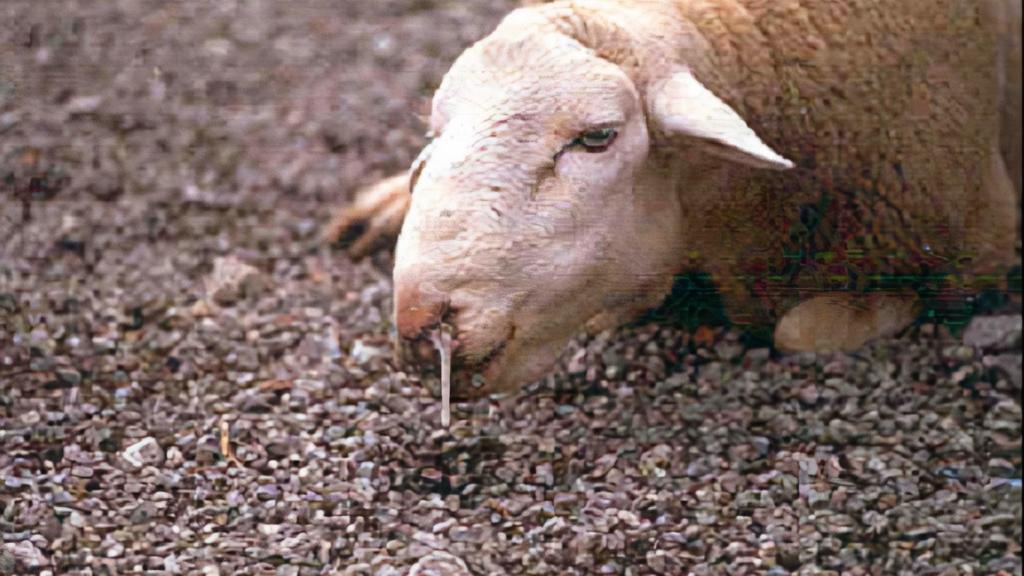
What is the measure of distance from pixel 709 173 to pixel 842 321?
0.43 m

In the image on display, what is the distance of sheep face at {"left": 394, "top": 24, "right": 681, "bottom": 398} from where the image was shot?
239 centimetres

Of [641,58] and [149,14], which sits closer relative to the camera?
[641,58]

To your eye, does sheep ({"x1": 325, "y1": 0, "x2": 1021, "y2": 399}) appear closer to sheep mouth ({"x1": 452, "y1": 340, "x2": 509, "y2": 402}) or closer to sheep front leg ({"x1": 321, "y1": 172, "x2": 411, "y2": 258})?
sheep mouth ({"x1": 452, "y1": 340, "x2": 509, "y2": 402})

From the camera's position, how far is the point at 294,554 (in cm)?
229

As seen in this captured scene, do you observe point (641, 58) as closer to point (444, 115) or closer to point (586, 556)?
point (444, 115)

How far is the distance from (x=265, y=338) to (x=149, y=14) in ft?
3.79

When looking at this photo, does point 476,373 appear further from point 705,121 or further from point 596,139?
point 705,121

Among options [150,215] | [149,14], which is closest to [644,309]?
[150,215]

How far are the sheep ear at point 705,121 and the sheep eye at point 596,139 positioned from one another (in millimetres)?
116

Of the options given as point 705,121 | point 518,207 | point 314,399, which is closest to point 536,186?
point 518,207

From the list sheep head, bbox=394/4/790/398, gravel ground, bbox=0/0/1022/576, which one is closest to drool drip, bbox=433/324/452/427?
sheep head, bbox=394/4/790/398

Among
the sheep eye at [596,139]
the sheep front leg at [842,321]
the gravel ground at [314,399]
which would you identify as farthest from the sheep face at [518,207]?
the sheep front leg at [842,321]

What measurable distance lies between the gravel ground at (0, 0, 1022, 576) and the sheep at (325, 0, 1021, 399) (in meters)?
0.19

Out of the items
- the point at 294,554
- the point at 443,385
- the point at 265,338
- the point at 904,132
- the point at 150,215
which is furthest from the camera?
the point at 150,215
